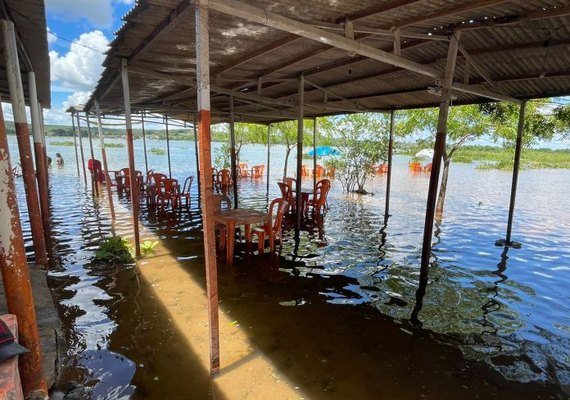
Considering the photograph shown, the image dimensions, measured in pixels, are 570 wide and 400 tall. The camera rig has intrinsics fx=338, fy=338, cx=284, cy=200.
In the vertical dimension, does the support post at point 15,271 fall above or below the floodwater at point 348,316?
above

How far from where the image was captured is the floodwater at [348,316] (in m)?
3.10

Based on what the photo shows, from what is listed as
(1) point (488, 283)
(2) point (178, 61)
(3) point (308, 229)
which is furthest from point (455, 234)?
(2) point (178, 61)

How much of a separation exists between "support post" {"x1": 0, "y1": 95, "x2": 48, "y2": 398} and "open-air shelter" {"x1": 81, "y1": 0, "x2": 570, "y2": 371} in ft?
4.07

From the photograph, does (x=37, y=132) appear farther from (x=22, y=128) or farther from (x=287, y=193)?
(x=287, y=193)

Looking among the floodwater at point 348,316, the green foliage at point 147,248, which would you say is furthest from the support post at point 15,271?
the green foliage at point 147,248

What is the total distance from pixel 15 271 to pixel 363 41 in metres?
4.88

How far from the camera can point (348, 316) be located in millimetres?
4320

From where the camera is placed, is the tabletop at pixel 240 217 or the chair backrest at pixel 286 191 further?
the chair backrest at pixel 286 191

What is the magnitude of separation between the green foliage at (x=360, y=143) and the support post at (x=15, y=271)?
1388cm

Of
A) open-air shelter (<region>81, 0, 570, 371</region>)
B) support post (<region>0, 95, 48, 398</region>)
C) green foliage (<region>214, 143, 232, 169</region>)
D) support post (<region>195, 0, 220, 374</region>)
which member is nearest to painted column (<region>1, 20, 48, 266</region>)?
open-air shelter (<region>81, 0, 570, 371</region>)

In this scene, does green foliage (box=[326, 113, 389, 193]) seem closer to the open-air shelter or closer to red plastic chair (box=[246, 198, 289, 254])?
the open-air shelter

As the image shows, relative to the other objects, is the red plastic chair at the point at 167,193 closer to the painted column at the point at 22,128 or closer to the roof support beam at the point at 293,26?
the painted column at the point at 22,128

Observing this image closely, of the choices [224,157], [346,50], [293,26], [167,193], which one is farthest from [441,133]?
[224,157]

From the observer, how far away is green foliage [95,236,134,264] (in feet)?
18.7
